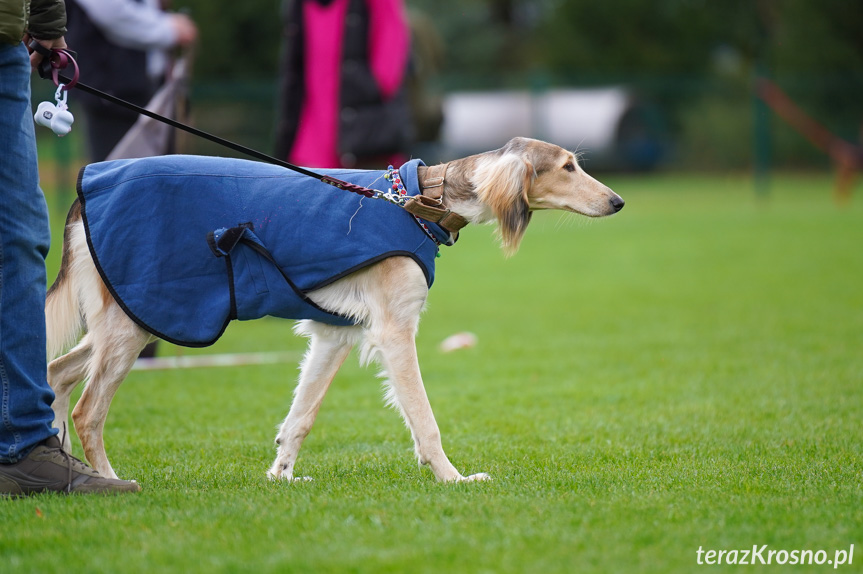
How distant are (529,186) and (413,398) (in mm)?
1124

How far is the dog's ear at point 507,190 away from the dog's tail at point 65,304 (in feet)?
5.87

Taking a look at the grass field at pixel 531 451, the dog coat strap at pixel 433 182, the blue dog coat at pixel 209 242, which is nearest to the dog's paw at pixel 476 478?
the grass field at pixel 531 451

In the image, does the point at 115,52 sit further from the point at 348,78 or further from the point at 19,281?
the point at 19,281

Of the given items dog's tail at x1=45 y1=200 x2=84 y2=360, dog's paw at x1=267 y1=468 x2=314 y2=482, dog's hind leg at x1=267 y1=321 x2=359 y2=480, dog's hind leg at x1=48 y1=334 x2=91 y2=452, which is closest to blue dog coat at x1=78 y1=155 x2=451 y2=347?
dog's tail at x1=45 y1=200 x2=84 y2=360

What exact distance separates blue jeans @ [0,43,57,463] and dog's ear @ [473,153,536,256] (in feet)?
6.23

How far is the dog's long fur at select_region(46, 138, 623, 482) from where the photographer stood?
14.1ft

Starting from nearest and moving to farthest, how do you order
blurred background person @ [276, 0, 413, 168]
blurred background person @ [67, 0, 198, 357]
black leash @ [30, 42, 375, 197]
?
black leash @ [30, 42, 375, 197] < blurred background person @ [67, 0, 198, 357] < blurred background person @ [276, 0, 413, 168]

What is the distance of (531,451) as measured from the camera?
5.00 metres

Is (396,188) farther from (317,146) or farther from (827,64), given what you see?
(827,64)

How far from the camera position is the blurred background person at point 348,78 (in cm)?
908

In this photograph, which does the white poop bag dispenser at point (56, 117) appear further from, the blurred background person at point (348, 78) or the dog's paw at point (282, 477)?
the blurred background person at point (348, 78)

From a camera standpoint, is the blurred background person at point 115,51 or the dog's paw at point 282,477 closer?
the dog's paw at point 282,477

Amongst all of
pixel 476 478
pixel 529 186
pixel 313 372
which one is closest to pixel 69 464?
pixel 313 372

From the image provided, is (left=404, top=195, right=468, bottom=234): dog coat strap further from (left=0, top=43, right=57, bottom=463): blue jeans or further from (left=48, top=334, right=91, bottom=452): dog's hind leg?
(left=48, top=334, right=91, bottom=452): dog's hind leg
